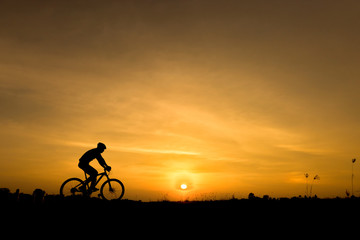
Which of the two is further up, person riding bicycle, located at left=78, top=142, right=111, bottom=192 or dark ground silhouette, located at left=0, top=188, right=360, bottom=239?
person riding bicycle, located at left=78, top=142, right=111, bottom=192

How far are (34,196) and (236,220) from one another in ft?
26.3

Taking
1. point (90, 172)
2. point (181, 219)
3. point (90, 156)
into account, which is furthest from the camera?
point (90, 172)

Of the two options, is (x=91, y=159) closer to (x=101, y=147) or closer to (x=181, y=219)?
(x=101, y=147)

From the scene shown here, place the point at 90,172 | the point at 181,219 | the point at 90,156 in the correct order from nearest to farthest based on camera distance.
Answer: the point at 181,219
the point at 90,156
the point at 90,172

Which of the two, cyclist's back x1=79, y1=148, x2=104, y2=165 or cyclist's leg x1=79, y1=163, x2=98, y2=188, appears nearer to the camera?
cyclist's back x1=79, y1=148, x2=104, y2=165

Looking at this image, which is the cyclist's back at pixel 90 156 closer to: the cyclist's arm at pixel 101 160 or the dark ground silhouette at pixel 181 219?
the cyclist's arm at pixel 101 160

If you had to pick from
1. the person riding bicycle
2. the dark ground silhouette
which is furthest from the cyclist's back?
the dark ground silhouette

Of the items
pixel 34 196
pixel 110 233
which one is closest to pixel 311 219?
pixel 110 233

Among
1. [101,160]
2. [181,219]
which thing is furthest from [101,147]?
[181,219]

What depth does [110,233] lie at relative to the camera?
9.63m

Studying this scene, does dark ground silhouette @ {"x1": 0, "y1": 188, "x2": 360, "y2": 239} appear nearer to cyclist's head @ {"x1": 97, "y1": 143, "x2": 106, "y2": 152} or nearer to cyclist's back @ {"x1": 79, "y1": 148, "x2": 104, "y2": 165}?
cyclist's back @ {"x1": 79, "y1": 148, "x2": 104, "y2": 165}

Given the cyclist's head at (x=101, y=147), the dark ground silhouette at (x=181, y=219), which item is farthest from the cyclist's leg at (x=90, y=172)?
the dark ground silhouette at (x=181, y=219)

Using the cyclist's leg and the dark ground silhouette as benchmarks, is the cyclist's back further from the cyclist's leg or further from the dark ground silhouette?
the dark ground silhouette

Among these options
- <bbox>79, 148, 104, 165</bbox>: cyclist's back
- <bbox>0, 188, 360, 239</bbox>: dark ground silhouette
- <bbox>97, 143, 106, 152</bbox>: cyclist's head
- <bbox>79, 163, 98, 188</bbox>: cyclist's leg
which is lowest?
<bbox>0, 188, 360, 239</bbox>: dark ground silhouette
